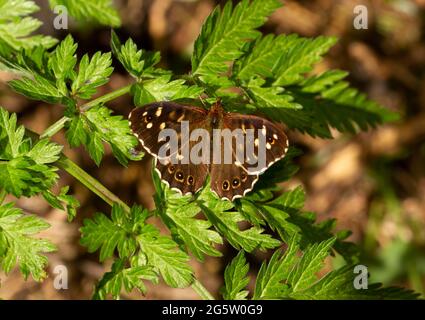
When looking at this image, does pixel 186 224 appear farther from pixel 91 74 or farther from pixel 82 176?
pixel 91 74

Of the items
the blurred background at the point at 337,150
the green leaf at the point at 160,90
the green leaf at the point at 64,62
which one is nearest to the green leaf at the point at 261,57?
the green leaf at the point at 160,90

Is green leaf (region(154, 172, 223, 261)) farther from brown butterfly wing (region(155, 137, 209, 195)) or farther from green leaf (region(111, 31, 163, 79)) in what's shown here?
green leaf (region(111, 31, 163, 79))

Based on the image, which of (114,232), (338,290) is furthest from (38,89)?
(338,290)

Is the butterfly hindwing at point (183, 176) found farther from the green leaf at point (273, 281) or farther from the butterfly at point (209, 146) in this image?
the green leaf at point (273, 281)

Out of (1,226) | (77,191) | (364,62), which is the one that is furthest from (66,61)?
(364,62)

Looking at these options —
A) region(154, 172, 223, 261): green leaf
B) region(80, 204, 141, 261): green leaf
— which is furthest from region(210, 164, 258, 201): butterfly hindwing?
region(80, 204, 141, 261): green leaf
